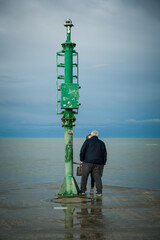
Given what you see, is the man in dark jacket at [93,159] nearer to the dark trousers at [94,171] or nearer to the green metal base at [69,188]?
the dark trousers at [94,171]

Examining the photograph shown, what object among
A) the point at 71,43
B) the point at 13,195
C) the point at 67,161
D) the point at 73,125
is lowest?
the point at 13,195

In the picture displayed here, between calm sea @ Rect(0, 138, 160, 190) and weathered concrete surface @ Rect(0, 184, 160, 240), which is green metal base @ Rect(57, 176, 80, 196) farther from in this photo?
calm sea @ Rect(0, 138, 160, 190)

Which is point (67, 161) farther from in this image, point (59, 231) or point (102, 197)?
point (59, 231)

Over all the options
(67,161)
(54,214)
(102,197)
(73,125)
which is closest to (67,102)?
(73,125)

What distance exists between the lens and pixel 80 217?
7.36 m

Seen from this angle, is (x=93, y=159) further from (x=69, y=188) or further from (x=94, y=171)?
(x=69, y=188)

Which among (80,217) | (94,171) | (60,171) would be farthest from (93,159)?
(60,171)

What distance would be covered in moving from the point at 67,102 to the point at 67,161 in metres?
1.68

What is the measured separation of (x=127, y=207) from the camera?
341 inches

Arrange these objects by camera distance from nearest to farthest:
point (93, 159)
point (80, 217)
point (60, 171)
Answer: point (80, 217) < point (93, 159) < point (60, 171)

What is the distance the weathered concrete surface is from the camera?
611 centimetres

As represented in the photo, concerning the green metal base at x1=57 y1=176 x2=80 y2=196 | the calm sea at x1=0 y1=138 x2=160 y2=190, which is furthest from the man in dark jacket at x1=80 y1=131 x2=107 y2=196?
the calm sea at x1=0 y1=138 x2=160 y2=190

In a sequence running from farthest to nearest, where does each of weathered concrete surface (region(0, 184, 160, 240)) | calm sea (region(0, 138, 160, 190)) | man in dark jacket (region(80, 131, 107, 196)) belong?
calm sea (region(0, 138, 160, 190))
man in dark jacket (region(80, 131, 107, 196))
weathered concrete surface (region(0, 184, 160, 240))

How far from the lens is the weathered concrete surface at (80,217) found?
6.11 meters
